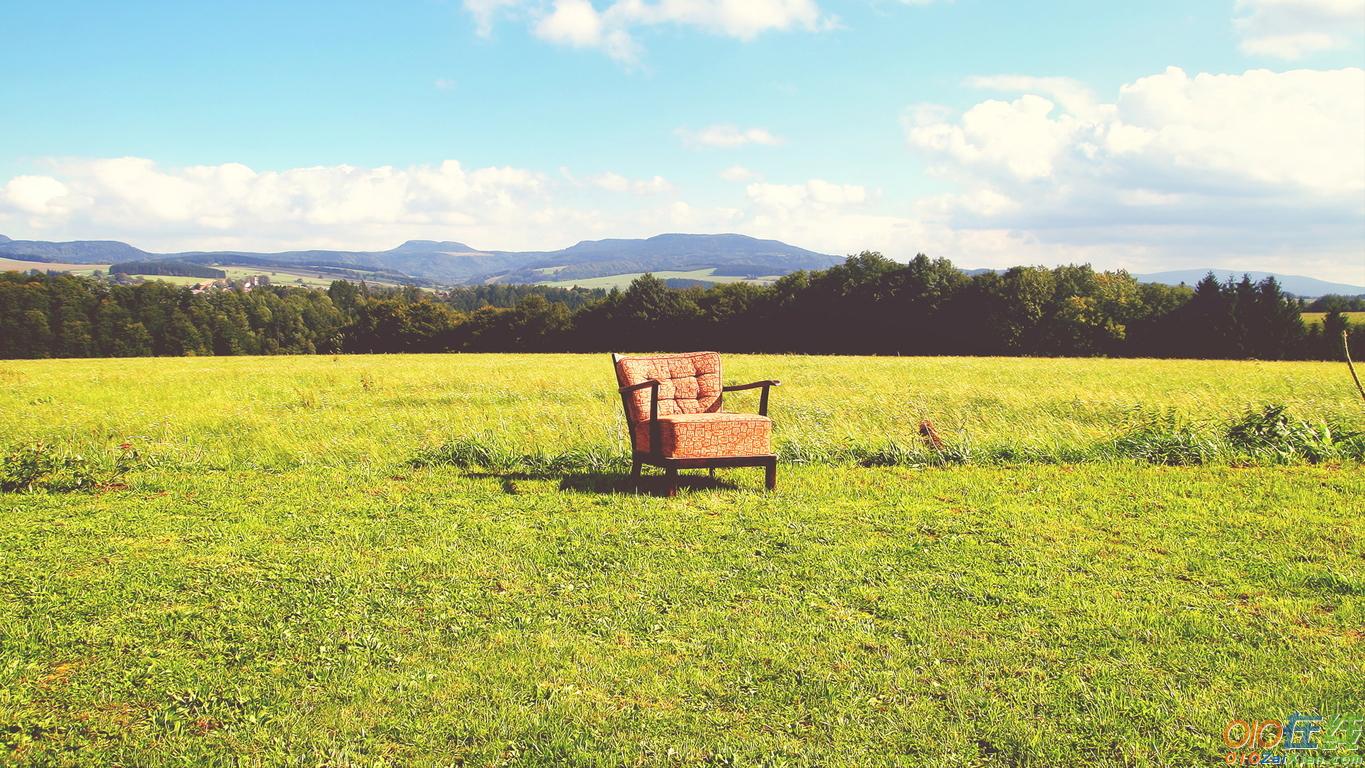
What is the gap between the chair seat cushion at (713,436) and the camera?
875 cm

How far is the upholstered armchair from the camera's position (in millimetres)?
8773

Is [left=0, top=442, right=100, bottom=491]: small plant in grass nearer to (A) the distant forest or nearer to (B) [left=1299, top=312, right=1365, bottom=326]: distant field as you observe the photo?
(A) the distant forest

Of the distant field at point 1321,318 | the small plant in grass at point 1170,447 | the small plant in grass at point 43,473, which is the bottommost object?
the small plant in grass at point 43,473

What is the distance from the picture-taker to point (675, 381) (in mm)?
9883

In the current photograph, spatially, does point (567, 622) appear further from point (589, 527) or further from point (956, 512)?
point (956, 512)

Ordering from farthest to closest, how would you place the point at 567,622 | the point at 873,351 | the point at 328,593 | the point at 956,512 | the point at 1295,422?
1. the point at 873,351
2. the point at 1295,422
3. the point at 956,512
4. the point at 328,593
5. the point at 567,622

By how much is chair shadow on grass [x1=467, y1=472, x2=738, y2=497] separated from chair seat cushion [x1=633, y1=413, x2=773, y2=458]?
52cm

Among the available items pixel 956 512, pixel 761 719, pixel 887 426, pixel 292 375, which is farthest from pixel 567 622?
pixel 292 375

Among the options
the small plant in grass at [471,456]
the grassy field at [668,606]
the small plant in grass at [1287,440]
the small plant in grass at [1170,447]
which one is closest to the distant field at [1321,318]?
the small plant in grass at [1287,440]

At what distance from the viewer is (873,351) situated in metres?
65.7

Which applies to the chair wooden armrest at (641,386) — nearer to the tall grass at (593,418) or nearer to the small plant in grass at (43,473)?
the tall grass at (593,418)

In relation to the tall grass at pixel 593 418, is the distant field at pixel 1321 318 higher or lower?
higher

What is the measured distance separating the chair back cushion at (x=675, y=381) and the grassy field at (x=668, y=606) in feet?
3.41

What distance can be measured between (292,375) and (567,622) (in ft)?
97.8
